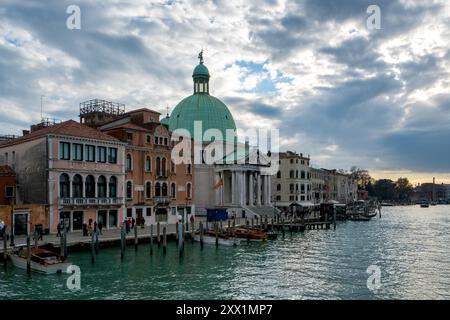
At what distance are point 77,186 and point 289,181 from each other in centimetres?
4506

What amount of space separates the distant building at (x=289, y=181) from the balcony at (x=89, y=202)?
39693 mm

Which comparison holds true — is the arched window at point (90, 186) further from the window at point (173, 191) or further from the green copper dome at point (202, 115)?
the green copper dome at point (202, 115)

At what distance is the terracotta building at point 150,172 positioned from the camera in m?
41.9

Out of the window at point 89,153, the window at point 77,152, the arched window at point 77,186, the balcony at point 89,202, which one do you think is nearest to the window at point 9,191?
the balcony at point 89,202

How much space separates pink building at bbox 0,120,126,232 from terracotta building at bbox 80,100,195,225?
6.92 feet

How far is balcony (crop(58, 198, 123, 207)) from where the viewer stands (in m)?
34.5

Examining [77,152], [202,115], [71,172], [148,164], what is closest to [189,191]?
[148,164]

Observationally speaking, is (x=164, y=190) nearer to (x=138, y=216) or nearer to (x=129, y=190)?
(x=138, y=216)

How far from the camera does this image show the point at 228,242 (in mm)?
35281

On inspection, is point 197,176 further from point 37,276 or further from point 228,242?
point 37,276

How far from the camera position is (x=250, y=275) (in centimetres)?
2403

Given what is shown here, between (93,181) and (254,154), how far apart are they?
27967 millimetres

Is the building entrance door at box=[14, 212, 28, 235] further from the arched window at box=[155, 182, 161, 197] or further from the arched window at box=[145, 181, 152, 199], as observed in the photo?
the arched window at box=[155, 182, 161, 197]

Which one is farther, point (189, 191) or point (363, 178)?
point (363, 178)
